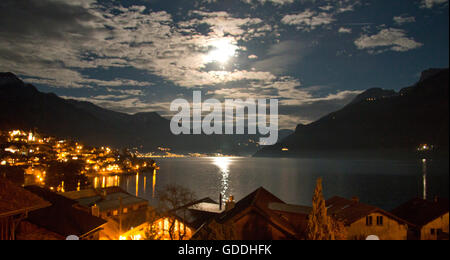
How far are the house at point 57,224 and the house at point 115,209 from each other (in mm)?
10924

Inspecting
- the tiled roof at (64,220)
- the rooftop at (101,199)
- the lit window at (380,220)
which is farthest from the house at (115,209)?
the lit window at (380,220)

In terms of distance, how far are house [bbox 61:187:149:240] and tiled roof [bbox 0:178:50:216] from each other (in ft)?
69.5

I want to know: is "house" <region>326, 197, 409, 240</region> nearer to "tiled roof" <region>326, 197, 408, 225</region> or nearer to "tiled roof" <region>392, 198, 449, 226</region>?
"tiled roof" <region>326, 197, 408, 225</region>

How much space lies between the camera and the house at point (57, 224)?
14.8 meters

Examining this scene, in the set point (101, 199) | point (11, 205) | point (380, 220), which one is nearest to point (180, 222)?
point (11, 205)

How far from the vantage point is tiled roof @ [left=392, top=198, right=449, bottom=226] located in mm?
26441

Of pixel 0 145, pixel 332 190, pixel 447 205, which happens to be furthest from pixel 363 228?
pixel 0 145

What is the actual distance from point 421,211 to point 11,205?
35.7 meters

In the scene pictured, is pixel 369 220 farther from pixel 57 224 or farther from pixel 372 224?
pixel 57 224
